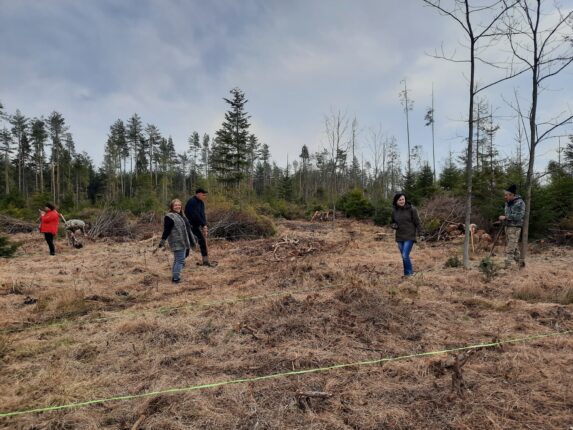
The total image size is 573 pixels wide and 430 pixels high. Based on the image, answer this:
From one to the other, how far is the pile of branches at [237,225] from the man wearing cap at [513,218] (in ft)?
29.3

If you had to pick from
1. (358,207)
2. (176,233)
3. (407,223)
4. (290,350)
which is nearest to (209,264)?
A: (176,233)

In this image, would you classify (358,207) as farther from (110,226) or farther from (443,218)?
(110,226)

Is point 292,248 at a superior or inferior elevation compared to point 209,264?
superior

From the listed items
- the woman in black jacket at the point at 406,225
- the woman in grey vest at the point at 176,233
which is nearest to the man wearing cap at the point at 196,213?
the woman in grey vest at the point at 176,233

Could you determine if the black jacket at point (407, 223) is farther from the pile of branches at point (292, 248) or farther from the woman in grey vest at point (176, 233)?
the woman in grey vest at point (176, 233)

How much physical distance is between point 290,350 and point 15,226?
17.4m

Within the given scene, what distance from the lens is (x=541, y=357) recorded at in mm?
3160

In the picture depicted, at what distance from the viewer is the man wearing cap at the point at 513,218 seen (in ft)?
23.2

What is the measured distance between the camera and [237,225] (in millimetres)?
13828

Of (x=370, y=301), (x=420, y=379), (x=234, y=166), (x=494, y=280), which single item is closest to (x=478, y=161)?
(x=234, y=166)

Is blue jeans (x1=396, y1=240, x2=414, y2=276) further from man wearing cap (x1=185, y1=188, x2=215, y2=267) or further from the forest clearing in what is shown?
man wearing cap (x1=185, y1=188, x2=215, y2=267)

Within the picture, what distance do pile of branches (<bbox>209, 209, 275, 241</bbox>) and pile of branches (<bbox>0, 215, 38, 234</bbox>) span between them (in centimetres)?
888

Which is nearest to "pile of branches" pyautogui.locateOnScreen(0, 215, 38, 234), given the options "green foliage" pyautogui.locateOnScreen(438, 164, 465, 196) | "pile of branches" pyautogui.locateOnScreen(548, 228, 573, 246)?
"pile of branches" pyautogui.locateOnScreen(548, 228, 573, 246)

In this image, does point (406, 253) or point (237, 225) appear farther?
point (237, 225)
